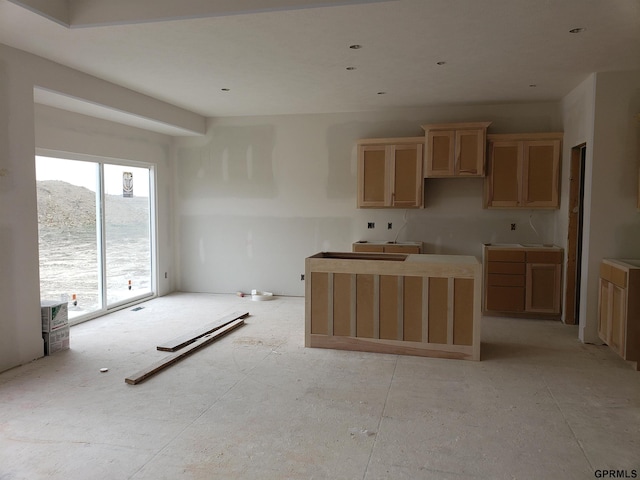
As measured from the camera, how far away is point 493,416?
10.3 feet

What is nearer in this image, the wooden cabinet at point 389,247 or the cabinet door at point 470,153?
the cabinet door at point 470,153

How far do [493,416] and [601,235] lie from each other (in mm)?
2575

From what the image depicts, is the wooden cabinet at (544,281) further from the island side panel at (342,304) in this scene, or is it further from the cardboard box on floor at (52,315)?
Result: the cardboard box on floor at (52,315)

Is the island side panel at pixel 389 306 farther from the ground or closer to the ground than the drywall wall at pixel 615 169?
closer to the ground

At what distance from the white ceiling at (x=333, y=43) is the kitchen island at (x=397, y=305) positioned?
1890mm

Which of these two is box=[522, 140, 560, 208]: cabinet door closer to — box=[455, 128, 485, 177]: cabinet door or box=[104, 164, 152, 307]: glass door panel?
box=[455, 128, 485, 177]: cabinet door

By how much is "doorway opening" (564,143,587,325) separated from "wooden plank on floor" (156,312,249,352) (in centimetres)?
398

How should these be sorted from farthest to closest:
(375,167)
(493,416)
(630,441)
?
(375,167) → (493,416) → (630,441)

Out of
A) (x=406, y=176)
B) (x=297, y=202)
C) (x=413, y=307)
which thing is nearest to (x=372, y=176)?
(x=406, y=176)

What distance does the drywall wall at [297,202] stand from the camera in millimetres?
6457

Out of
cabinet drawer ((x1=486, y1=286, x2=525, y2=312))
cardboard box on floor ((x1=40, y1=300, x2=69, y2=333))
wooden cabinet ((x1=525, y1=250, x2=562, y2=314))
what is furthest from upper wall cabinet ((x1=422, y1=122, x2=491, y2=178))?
cardboard box on floor ((x1=40, y1=300, x2=69, y2=333))

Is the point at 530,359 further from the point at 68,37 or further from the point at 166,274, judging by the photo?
the point at 166,274

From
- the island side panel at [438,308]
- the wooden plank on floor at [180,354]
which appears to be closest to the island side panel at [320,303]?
the island side panel at [438,308]

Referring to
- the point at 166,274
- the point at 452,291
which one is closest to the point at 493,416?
the point at 452,291
